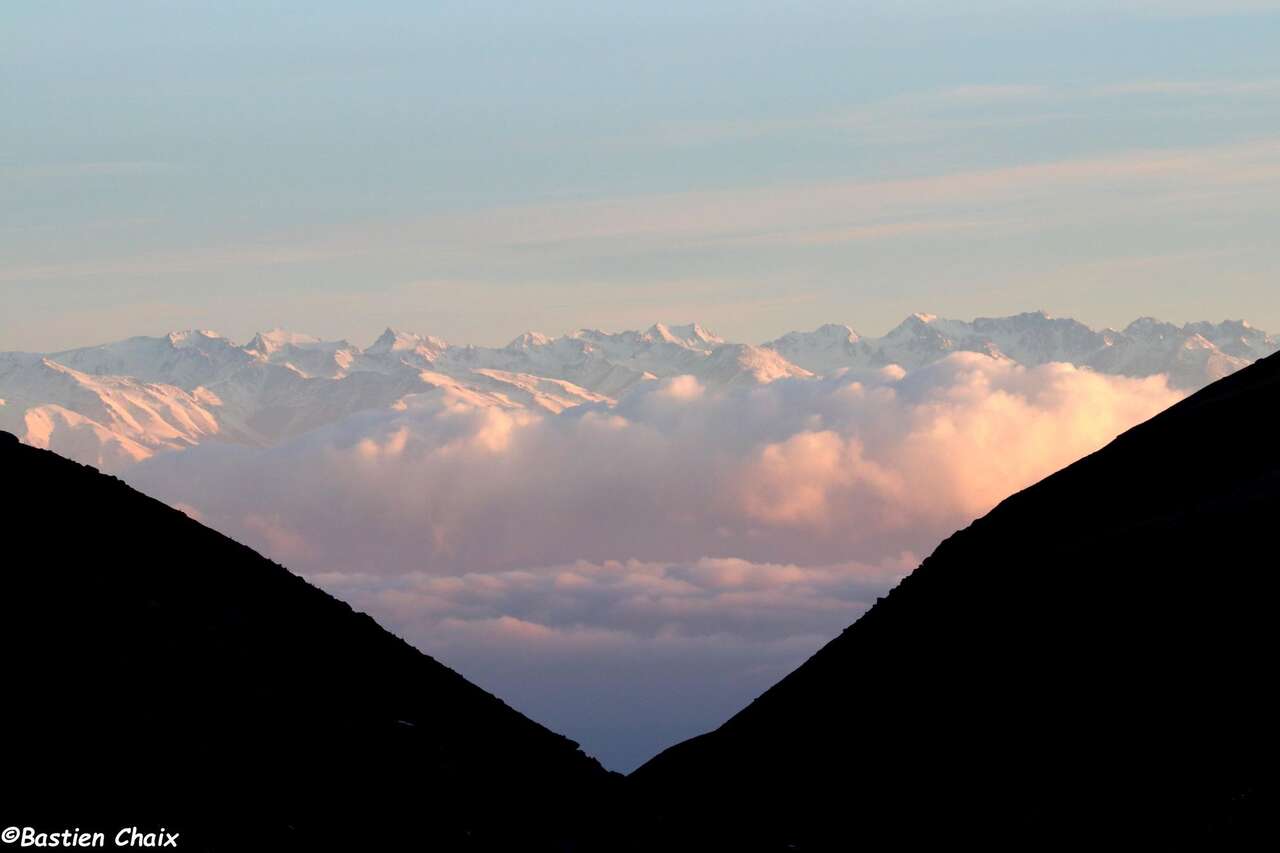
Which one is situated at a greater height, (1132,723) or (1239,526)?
(1239,526)

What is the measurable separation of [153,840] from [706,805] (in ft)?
120

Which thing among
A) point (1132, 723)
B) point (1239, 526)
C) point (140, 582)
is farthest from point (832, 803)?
point (140, 582)

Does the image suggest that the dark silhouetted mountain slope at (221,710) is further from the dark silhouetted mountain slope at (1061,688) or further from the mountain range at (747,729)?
the dark silhouetted mountain slope at (1061,688)

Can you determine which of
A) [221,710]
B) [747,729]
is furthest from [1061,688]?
[221,710]

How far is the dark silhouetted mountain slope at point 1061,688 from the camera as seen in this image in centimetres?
5303

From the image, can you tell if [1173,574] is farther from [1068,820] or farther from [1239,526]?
[1068,820]

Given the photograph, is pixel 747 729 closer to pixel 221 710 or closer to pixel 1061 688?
pixel 1061 688

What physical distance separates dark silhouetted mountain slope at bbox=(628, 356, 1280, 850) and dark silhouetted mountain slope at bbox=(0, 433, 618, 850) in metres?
9.26

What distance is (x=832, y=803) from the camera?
223 ft

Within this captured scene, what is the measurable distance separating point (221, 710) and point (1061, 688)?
30717 mm

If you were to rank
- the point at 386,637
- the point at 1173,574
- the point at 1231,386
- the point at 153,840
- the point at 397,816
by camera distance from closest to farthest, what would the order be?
1. the point at 153,840
2. the point at 397,816
3. the point at 1173,574
4. the point at 386,637
5. the point at 1231,386

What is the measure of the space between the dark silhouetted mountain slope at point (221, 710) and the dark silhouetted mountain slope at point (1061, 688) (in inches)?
364

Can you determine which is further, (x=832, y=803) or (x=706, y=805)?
(x=706, y=805)

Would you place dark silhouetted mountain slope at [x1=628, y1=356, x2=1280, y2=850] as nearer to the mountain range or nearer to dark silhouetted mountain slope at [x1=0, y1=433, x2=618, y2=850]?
the mountain range
